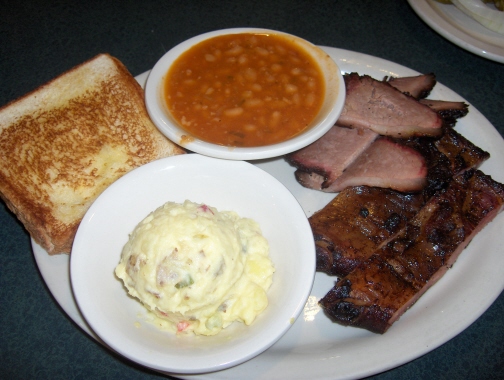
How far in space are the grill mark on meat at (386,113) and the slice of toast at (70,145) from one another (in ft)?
4.29

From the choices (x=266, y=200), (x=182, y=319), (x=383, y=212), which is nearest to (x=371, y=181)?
(x=383, y=212)

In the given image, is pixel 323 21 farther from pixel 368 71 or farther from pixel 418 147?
pixel 418 147

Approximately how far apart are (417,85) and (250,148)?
63.9 inches

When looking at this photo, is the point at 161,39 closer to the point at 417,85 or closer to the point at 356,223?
the point at 417,85

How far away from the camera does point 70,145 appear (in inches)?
110

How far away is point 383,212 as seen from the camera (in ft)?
8.64

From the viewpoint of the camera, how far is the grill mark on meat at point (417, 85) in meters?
3.20

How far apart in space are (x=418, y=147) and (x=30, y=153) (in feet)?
8.74

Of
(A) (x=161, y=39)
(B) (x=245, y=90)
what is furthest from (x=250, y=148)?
(A) (x=161, y=39)

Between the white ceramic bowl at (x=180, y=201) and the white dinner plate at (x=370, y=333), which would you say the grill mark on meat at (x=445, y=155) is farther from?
the white ceramic bowl at (x=180, y=201)

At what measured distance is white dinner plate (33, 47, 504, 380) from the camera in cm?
215

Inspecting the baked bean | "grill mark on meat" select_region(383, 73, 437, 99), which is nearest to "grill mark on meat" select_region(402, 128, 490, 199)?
"grill mark on meat" select_region(383, 73, 437, 99)

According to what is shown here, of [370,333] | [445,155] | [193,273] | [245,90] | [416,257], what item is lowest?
[370,333]

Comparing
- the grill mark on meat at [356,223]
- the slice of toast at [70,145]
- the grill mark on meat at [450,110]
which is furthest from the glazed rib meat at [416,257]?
the slice of toast at [70,145]
